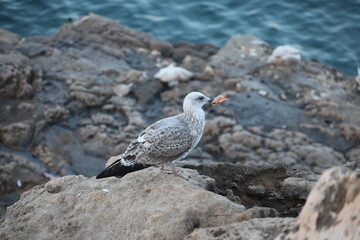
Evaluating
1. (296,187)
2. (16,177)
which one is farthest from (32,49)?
(296,187)

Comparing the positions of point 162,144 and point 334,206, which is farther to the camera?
point 162,144

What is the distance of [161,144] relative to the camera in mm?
6027

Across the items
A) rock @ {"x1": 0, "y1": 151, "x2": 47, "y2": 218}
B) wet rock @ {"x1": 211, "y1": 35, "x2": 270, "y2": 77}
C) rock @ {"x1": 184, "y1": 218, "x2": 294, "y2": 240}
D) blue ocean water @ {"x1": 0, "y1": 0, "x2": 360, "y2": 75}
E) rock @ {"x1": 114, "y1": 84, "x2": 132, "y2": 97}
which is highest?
rock @ {"x1": 184, "y1": 218, "x2": 294, "y2": 240}

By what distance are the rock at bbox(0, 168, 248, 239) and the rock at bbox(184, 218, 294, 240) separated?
0.49 m

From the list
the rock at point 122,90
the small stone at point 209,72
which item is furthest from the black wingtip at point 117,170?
the small stone at point 209,72

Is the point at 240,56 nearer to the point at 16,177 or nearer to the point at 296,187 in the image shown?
the point at 16,177

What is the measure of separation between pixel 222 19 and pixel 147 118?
30.2 feet

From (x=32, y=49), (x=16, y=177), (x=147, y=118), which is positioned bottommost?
(x=16, y=177)

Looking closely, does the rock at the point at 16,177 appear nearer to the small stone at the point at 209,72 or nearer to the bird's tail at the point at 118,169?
the bird's tail at the point at 118,169

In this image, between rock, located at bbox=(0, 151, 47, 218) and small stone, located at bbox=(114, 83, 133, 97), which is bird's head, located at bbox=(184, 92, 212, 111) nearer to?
rock, located at bbox=(0, 151, 47, 218)

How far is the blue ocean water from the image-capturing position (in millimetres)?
16750

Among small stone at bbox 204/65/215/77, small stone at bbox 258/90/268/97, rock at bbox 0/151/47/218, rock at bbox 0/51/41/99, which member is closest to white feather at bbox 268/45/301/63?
small stone at bbox 258/90/268/97

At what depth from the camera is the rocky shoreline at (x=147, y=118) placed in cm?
569

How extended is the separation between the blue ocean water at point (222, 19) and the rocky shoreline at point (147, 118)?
443 centimetres
